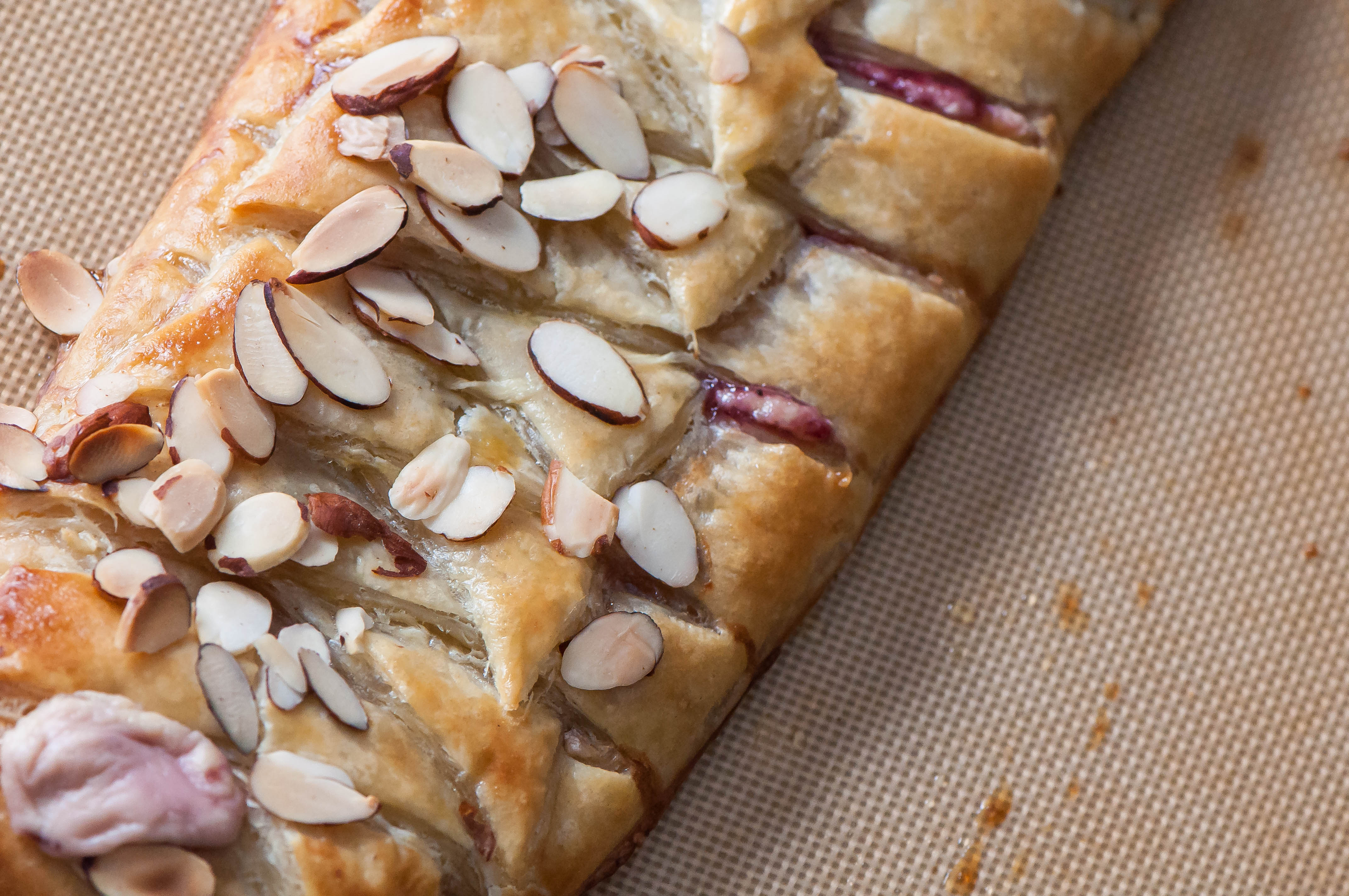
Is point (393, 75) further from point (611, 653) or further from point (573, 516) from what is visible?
point (611, 653)

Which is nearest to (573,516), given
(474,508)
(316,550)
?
(474,508)

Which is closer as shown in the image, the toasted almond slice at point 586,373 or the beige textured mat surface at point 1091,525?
the toasted almond slice at point 586,373

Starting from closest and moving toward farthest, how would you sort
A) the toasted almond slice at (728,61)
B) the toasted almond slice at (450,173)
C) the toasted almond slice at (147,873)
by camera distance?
1. the toasted almond slice at (147,873)
2. the toasted almond slice at (450,173)
3. the toasted almond slice at (728,61)

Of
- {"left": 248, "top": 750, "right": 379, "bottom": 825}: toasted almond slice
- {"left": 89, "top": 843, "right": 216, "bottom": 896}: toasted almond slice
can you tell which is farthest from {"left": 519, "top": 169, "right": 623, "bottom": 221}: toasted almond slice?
{"left": 89, "top": 843, "right": 216, "bottom": 896}: toasted almond slice

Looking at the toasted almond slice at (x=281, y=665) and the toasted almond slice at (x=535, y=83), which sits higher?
the toasted almond slice at (x=535, y=83)

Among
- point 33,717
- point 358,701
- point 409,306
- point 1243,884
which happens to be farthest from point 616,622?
point 1243,884

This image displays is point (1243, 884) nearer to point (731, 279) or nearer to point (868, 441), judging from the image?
point (868, 441)

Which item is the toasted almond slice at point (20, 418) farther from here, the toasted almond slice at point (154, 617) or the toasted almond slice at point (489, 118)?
the toasted almond slice at point (489, 118)

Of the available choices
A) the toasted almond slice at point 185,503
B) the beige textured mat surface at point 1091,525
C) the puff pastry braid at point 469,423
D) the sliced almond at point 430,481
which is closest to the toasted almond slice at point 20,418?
the puff pastry braid at point 469,423

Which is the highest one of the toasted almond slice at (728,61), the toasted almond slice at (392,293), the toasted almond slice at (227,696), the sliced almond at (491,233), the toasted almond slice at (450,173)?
the toasted almond slice at (728,61)
